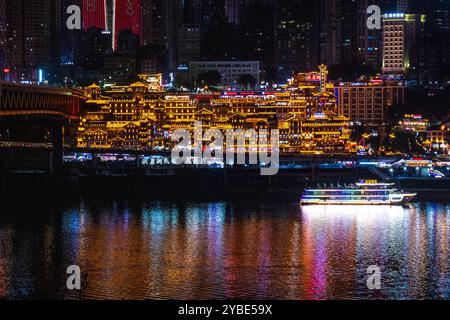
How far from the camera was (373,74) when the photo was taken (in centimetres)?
9900

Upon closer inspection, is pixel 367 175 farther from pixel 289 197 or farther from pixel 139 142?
pixel 139 142

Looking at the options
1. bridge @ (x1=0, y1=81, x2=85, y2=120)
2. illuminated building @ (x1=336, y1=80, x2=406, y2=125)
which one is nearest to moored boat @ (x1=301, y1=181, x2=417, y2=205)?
bridge @ (x1=0, y1=81, x2=85, y2=120)

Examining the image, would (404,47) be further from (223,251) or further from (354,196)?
(223,251)

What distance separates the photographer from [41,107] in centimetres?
5469

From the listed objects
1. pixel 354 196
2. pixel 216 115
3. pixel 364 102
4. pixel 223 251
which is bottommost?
pixel 223 251

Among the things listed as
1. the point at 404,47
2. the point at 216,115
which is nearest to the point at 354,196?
the point at 216,115

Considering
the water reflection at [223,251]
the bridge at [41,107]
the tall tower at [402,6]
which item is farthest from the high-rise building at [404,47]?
the water reflection at [223,251]

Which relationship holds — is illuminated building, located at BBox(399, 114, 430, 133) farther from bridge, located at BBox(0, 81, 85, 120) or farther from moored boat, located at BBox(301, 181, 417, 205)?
moored boat, located at BBox(301, 181, 417, 205)

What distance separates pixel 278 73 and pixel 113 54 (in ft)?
53.1

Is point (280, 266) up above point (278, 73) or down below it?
below

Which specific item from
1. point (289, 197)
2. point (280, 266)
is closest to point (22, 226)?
point (280, 266)

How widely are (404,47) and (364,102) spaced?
12506mm

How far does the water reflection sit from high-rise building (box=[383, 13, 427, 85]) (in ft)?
169
